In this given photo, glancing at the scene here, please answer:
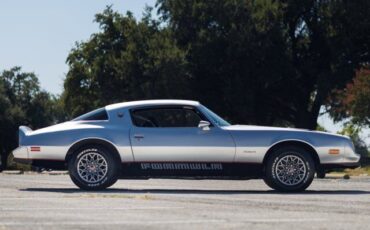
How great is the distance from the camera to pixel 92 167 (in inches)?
590

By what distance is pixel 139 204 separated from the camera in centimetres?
1134

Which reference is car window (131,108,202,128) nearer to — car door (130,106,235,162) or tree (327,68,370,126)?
car door (130,106,235,162)

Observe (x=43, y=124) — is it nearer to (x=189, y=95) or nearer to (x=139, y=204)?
(x=189, y=95)

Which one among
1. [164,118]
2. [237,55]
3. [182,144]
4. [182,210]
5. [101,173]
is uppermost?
[237,55]

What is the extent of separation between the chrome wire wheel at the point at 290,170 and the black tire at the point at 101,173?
252 cm

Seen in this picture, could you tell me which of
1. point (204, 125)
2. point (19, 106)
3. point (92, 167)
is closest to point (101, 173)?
point (92, 167)

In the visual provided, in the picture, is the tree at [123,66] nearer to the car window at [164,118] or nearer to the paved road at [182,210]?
the car window at [164,118]

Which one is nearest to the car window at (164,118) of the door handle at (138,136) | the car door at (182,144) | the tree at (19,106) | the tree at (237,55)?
the car door at (182,144)

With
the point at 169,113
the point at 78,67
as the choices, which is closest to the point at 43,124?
the point at 78,67

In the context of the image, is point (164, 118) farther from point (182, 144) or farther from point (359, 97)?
point (359, 97)

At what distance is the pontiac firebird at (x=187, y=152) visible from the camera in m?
14.9

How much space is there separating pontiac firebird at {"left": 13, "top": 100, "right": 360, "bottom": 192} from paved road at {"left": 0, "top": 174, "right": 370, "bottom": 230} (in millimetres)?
561

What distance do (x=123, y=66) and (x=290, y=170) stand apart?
36.1 meters

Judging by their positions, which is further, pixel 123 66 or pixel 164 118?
pixel 123 66
